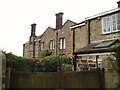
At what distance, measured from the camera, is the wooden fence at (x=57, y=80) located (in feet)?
24.7

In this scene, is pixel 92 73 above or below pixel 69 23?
below

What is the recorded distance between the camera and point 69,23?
84.9 feet

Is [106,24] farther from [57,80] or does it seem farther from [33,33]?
[33,33]

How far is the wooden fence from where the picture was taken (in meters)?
7.54

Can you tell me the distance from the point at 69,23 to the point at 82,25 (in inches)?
208

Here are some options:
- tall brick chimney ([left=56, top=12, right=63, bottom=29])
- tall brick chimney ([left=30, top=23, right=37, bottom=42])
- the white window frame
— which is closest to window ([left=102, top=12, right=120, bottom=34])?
the white window frame

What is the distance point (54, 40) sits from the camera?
92.8 feet

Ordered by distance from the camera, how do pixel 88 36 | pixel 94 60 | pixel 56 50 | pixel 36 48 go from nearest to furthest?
pixel 94 60 → pixel 88 36 → pixel 56 50 → pixel 36 48

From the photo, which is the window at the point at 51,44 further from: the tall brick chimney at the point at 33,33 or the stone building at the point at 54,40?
the tall brick chimney at the point at 33,33

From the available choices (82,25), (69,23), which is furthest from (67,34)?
(82,25)

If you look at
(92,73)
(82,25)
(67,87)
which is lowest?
(67,87)

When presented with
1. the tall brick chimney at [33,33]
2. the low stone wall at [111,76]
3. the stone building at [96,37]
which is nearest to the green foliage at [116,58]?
the low stone wall at [111,76]

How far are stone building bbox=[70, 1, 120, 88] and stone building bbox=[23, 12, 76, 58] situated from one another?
2.70 metres

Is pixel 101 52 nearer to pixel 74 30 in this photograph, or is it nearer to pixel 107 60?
pixel 107 60
